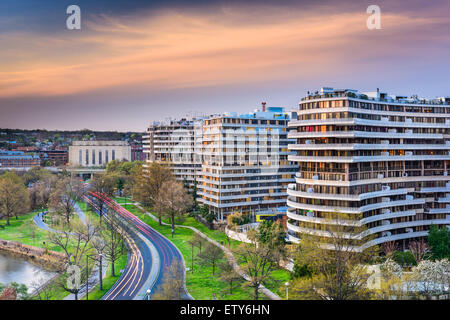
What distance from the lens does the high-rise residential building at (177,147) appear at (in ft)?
270

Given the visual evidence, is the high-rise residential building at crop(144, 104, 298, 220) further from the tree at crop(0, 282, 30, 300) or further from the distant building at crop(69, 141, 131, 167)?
the distant building at crop(69, 141, 131, 167)

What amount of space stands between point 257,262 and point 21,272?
1152 inches

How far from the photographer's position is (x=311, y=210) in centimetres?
4059

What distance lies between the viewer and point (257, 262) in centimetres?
3547

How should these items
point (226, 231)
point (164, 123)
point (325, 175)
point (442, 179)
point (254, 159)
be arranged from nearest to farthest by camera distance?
point (325, 175) < point (442, 179) < point (226, 231) < point (254, 159) < point (164, 123)

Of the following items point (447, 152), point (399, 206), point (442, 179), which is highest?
point (447, 152)

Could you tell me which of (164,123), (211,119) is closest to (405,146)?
(211,119)

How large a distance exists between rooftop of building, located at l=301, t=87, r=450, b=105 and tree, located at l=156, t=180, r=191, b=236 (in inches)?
1087

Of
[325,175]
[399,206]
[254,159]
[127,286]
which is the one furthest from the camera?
[254,159]

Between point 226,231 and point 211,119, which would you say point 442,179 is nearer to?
point 226,231

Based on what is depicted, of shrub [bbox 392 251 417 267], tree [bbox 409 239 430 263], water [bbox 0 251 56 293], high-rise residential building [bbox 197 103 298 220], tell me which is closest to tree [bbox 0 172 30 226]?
water [bbox 0 251 56 293]

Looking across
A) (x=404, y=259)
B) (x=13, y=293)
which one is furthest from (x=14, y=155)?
(x=404, y=259)
